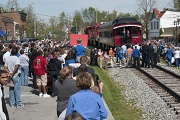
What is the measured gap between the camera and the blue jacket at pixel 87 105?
5.06 m

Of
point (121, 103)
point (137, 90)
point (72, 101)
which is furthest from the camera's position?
point (137, 90)

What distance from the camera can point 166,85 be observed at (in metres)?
18.3

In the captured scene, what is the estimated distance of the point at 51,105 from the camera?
37.0ft

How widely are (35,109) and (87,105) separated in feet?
19.5

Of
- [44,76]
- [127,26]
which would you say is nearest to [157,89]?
[44,76]

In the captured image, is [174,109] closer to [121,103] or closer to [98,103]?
[121,103]

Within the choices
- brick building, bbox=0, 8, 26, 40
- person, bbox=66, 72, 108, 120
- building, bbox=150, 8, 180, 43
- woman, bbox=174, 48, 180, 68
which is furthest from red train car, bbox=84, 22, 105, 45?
person, bbox=66, 72, 108, 120

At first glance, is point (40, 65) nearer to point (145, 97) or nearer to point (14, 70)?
point (14, 70)

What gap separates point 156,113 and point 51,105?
3.66m

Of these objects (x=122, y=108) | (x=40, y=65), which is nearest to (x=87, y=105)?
(x=40, y=65)

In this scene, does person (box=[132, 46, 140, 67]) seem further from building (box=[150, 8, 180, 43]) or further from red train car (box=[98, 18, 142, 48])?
building (box=[150, 8, 180, 43])

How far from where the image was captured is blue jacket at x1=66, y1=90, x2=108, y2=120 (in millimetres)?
5059

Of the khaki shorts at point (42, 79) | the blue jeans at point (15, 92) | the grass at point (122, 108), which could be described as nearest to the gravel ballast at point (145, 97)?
the grass at point (122, 108)

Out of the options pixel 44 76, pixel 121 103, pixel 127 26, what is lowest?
pixel 121 103
